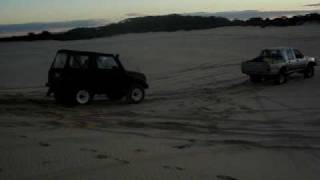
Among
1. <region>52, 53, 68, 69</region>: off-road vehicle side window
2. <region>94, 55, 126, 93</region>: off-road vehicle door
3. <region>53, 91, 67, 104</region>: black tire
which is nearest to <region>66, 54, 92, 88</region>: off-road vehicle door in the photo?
<region>52, 53, 68, 69</region>: off-road vehicle side window

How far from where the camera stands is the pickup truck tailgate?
A: 86.3 feet

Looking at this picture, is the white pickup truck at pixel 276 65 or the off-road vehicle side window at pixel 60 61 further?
the white pickup truck at pixel 276 65

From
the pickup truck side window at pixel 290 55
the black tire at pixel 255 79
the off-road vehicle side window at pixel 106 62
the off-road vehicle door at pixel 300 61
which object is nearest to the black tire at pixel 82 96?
the off-road vehicle side window at pixel 106 62

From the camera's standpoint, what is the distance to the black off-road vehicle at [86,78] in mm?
18203

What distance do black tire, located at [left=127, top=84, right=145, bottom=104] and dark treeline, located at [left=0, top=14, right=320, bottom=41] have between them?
140 feet

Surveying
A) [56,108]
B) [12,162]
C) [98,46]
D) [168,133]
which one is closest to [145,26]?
[98,46]

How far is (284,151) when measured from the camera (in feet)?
35.7

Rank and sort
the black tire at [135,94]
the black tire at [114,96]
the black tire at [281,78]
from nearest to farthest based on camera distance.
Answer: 1. the black tire at [114,96]
2. the black tire at [135,94]
3. the black tire at [281,78]

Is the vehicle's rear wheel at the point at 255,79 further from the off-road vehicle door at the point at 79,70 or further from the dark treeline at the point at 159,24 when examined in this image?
the dark treeline at the point at 159,24

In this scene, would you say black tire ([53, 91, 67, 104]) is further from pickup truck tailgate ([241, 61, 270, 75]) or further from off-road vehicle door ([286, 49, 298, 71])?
off-road vehicle door ([286, 49, 298, 71])

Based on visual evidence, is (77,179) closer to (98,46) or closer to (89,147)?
(89,147)

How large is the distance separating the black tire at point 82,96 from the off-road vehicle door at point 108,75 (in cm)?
37

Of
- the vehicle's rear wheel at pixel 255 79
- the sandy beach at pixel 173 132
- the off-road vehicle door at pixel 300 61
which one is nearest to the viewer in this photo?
the sandy beach at pixel 173 132

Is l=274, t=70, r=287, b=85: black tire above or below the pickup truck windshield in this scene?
below
